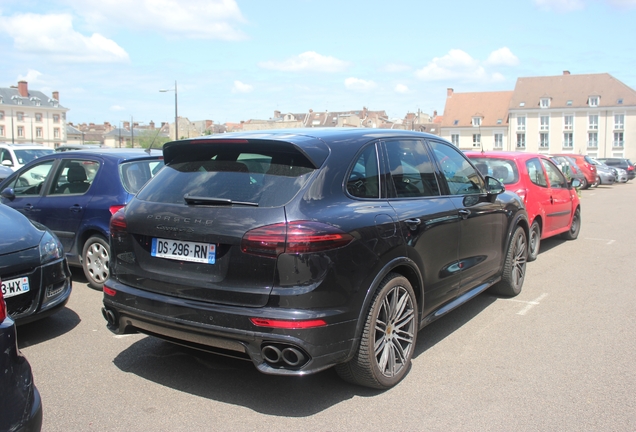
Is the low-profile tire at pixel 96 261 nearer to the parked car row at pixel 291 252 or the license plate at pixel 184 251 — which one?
the parked car row at pixel 291 252

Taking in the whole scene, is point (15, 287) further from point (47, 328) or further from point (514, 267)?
point (514, 267)

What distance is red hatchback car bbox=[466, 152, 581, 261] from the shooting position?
352 inches

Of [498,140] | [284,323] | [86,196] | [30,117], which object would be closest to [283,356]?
[284,323]

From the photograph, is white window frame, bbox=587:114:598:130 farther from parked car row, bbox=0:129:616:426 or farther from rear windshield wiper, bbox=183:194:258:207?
rear windshield wiper, bbox=183:194:258:207

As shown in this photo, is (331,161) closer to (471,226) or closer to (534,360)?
(471,226)

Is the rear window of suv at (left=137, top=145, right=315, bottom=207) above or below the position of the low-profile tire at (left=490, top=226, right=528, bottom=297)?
above

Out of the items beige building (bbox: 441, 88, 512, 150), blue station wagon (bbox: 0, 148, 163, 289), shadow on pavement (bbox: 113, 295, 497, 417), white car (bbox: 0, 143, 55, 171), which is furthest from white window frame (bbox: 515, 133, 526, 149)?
shadow on pavement (bbox: 113, 295, 497, 417)

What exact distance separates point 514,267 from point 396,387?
9.95 ft

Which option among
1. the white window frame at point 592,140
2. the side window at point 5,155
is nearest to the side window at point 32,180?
the side window at point 5,155

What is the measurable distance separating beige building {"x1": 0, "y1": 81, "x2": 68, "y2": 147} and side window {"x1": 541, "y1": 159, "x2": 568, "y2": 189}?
116 m

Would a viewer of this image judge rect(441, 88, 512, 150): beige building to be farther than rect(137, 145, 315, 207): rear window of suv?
Yes

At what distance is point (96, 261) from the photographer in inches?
279

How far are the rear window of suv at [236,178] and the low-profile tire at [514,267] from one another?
3.49 m

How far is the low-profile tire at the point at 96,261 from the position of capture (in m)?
6.97
